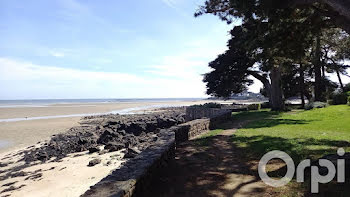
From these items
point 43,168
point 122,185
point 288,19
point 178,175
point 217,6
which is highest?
point 217,6

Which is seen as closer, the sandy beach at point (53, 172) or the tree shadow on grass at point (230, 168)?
the tree shadow on grass at point (230, 168)

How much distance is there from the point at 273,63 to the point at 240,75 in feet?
55.7

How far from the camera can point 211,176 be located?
18.9 feet

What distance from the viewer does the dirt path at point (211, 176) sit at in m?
4.89

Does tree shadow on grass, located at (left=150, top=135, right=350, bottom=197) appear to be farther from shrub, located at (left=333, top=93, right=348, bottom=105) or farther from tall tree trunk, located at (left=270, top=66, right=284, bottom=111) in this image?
shrub, located at (left=333, top=93, right=348, bottom=105)

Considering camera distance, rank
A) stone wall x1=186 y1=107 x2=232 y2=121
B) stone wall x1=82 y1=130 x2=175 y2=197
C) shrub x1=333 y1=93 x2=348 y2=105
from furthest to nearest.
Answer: shrub x1=333 y1=93 x2=348 y2=105 → stone wall x1=186 y1=107 x2=232 y2=121 → stone wall x1=82 y1=130 x2=175 y2=197

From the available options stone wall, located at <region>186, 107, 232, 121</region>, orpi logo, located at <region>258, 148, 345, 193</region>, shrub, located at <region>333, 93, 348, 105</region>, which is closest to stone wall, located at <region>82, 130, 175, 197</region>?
orpi logo, located at <region>258, 148, 345, 193</region>

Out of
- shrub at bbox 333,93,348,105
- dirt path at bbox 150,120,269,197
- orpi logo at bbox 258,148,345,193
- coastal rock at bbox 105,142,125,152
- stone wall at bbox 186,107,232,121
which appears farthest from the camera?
shrub at bbox 333,93,348,105

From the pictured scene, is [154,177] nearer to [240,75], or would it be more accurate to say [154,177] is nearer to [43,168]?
[43,168]

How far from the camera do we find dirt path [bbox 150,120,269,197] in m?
4.89

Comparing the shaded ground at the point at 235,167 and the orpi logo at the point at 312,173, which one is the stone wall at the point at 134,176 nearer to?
the shaded ground at the point at 235,167

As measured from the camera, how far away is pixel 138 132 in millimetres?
20234

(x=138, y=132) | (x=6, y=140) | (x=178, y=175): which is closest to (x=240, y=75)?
(x=138, y=132)

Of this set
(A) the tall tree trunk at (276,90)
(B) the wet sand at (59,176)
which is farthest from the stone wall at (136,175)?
(A) the tall tree trunk at (276,90)
